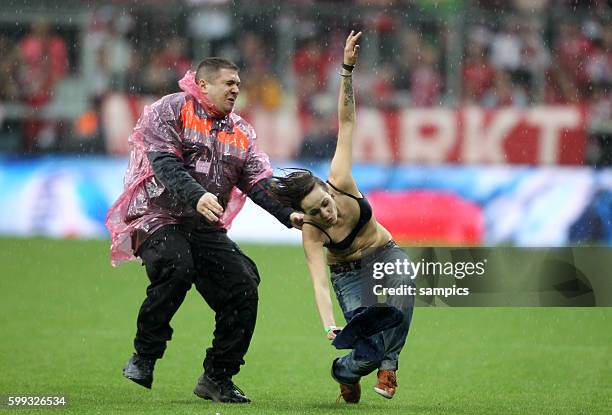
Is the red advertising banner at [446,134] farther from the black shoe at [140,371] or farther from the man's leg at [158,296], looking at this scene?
the black shoe at [140,371]

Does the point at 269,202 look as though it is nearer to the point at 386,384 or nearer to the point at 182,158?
the point at 182,158

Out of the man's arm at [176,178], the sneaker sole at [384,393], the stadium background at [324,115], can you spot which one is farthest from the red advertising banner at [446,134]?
the sneaker sole at [384,393]

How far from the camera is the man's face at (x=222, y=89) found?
28.9 feet

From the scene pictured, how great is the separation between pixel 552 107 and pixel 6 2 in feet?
30.4

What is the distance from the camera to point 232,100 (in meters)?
8.86

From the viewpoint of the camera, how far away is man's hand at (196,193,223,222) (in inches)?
319

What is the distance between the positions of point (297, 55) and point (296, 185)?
13.4m

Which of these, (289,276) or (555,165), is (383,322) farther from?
(555,165)

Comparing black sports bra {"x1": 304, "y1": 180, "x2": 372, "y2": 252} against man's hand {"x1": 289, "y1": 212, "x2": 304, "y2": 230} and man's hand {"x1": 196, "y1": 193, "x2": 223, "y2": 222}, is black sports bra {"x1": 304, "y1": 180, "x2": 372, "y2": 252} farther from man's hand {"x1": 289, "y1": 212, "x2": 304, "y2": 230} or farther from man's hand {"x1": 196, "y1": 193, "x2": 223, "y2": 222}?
man's hand {"x1": 196, "y1": 193, "x2": 223, "y2": 222}

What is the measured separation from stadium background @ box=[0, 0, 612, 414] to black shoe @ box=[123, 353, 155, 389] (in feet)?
18.9

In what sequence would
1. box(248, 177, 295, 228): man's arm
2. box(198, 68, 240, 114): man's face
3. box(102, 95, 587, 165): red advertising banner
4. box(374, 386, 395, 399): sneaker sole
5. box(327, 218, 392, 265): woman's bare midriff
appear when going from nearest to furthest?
box(374, 386, 395, 399): sneaker sole < box(327, 218, 392, 265): woman's bare midriff < box(198, 68, 240, 114): man's face < box(248, 177, 295, 228): man's arm < box(102, 95, 587, 165): red advertising banner

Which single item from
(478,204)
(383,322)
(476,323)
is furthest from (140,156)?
(478,204)

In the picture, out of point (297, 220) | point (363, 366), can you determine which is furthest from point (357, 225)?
point (363, 366)

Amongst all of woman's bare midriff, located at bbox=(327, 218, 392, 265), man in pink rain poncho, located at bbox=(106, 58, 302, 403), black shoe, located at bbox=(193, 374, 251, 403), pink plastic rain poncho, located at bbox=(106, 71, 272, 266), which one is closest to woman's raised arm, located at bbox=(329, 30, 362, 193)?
woman's bare midriff, located at bbox=(327, 218, 392, 265)
